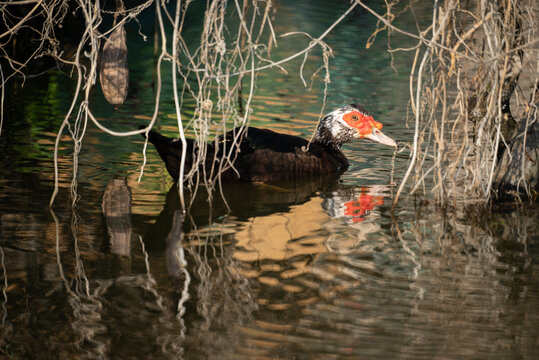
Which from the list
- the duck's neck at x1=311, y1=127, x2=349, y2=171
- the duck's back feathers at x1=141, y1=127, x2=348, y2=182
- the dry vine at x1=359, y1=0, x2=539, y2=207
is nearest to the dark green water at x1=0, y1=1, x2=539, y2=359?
the duck's back feathers at x1=141, y1=127, x2=348, y2=182

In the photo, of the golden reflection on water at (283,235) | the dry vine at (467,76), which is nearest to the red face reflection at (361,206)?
the golden reflection on water at (283,235)

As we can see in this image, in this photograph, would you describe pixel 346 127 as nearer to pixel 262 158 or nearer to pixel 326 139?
pixel 326 139

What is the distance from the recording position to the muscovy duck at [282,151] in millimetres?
7191

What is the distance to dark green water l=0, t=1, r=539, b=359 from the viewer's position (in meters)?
4.11

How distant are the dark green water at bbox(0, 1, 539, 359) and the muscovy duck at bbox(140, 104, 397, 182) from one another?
17 centimetres

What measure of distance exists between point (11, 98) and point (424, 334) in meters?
7.93

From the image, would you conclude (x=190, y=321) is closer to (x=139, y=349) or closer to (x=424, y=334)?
(x=139, y=349)

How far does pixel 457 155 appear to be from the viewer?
5684 millimetres

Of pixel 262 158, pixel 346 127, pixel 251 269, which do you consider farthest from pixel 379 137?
pixel 251 269

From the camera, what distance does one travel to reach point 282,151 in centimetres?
785

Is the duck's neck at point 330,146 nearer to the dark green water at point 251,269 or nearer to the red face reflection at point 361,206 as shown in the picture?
the dark green water at point 251,269

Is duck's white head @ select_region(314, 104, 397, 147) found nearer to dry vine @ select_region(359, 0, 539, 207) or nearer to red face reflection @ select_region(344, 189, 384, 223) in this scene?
red face reflection @ select_region(344, 189, 384, 223)

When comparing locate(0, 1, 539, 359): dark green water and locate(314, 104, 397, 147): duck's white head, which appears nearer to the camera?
locate(0, 1, 539, 359): dark green water

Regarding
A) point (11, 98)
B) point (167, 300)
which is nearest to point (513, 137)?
point (167, 300)
